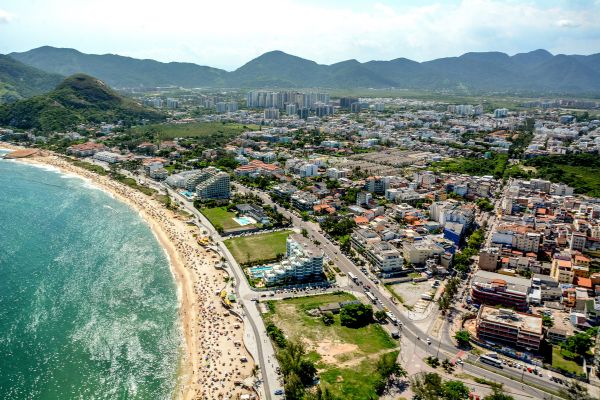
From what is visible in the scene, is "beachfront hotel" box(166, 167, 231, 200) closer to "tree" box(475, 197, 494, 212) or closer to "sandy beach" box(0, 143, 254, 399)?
"sandy beach" box(0, 143, 254, 399)

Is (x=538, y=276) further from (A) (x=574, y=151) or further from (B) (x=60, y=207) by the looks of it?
(A) (x=574, y=151)

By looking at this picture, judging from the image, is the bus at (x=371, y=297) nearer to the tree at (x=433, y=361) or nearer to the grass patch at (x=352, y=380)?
the tree at (x=433, y=361)

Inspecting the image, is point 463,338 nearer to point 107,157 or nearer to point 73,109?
point 107,157

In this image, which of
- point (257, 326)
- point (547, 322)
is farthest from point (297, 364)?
point (547, 322)

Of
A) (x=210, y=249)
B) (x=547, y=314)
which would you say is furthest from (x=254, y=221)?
(x=547, y=314)

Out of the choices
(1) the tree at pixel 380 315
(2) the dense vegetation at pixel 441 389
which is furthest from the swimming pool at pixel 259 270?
(2) the dense vegetation at pixel 441 389

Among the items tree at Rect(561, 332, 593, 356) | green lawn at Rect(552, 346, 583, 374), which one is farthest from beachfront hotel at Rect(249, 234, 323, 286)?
tree at Rect(561, 332, 593, 356)
